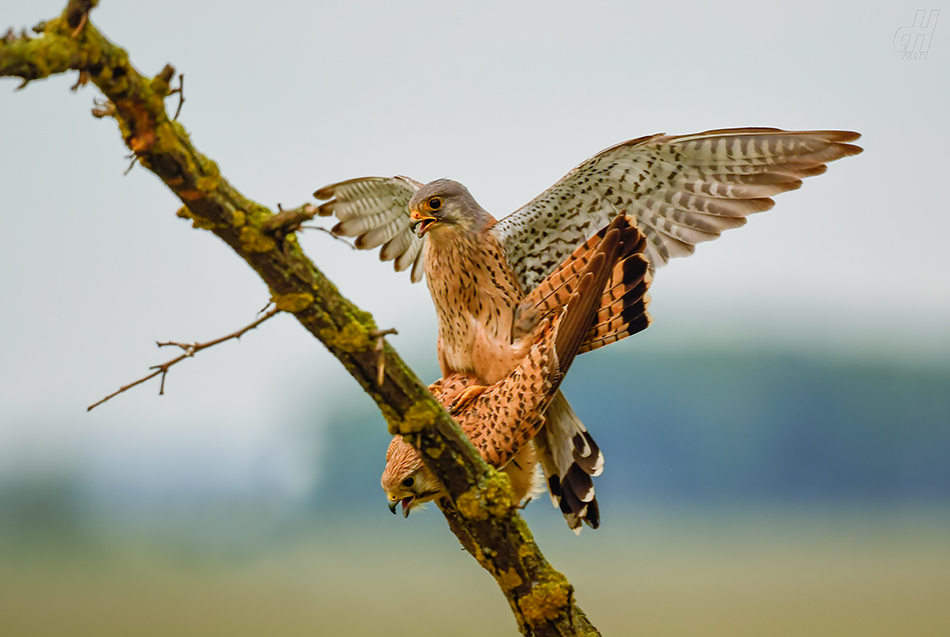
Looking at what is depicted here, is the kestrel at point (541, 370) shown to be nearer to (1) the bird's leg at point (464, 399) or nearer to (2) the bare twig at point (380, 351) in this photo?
(1) the bird's leg at point (464, 399)

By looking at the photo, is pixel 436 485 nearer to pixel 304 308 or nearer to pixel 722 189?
pixel 304 308

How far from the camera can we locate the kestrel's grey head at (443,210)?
1.99 m

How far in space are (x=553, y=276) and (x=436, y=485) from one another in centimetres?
63

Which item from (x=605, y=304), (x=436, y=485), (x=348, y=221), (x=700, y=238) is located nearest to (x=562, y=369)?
(x=605, y=304)

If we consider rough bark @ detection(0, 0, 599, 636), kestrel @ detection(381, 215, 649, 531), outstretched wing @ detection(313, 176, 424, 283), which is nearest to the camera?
rough bark @ detection(0, 0, 599, 636)

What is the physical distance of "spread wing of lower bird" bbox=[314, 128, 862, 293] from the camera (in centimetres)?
200

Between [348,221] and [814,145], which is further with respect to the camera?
[348,221]

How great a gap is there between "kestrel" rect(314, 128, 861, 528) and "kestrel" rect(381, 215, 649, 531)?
0.29 feet

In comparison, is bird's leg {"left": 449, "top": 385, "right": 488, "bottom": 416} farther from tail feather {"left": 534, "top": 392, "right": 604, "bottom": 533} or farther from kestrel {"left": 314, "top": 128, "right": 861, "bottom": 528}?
tail feather {"left": 534, "top": 392, "right": 604, "bottom": 533}

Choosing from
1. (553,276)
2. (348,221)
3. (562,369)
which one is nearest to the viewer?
(562,369)

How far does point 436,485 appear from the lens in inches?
75.6

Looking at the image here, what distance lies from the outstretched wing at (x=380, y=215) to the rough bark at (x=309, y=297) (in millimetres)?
751

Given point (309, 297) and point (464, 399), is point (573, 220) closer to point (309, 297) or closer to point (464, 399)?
point (464, 399)

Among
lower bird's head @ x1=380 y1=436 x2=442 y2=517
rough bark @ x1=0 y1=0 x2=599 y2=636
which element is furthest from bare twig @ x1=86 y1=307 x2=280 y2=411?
lower bird's head @ x1=380 y1=436 x2=442 y2=517
